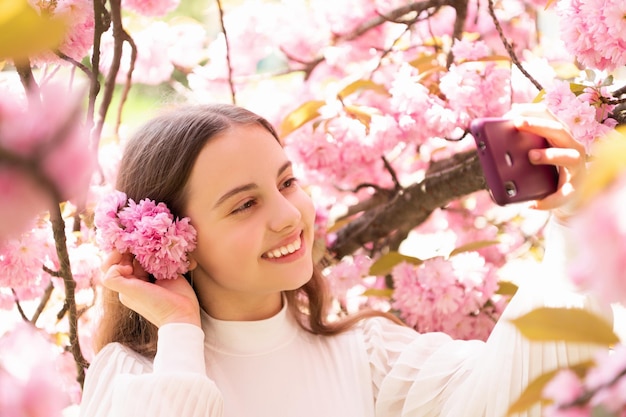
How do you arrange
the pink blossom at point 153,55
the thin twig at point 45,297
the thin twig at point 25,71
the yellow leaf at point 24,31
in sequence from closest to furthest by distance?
1. the yellow leaf at point 24,31
2. the thin twig at point 25,71
3. the thin twig at point 45,297
4. the pink blossom at point 153,55

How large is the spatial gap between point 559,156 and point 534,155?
0.03 m

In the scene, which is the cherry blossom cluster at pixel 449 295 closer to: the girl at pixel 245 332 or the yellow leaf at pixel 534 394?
the girl at pixel 245 332

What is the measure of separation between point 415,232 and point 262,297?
3.40ft

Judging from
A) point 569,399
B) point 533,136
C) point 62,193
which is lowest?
point 533,136

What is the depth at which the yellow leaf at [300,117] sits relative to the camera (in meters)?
1.91

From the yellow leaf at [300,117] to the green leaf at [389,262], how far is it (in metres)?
0.37

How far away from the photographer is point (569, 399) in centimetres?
54

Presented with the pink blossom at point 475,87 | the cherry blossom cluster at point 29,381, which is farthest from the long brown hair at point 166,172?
the cherry blossom cluster at point 29,381

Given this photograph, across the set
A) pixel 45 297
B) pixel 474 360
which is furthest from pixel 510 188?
pixel 45 297

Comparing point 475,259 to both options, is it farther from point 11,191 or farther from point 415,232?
point 11,191

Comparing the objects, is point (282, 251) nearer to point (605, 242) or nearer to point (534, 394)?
point (534, 394)

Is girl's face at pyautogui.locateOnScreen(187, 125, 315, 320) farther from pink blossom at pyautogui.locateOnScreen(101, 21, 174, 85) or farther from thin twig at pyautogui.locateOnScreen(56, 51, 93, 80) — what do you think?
pink blossom at pyautogui.locateOnScreen(101, 21, 174, 85)

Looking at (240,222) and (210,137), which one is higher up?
(210,137)

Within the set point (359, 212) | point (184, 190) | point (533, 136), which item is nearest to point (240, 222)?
point (184, 190)
